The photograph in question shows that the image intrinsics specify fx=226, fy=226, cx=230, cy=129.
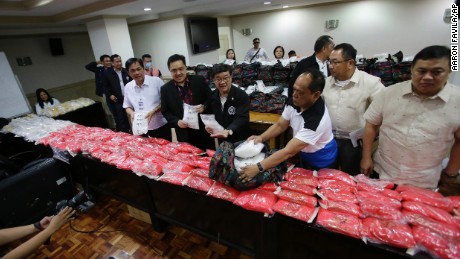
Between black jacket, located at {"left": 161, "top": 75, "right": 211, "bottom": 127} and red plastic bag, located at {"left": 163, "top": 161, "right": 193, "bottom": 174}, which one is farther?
black jacket, located at {"left": 161, "top": 75, "right": 211, "bottom": 127}

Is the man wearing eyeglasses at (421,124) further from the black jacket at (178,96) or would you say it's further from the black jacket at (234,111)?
the black jacket at (178,96)

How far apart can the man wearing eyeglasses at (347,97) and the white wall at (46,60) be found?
7555 millimetres

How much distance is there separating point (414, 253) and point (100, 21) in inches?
226

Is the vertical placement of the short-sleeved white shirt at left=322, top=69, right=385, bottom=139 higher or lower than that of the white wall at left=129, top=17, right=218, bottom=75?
lower

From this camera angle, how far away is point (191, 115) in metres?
2.14

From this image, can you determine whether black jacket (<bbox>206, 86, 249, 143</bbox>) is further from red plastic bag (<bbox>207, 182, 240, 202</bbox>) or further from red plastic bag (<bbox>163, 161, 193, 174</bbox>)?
red plastic bag (<bbox>207, 182, 240, 202</bbox>)

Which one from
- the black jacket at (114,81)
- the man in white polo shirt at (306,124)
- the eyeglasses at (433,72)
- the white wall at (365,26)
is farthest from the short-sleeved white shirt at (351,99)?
the white wall at (365,26)

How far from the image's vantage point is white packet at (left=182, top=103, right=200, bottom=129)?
2135 millimetres

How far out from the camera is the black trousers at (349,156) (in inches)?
72.0

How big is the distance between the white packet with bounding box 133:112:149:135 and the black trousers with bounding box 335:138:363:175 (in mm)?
1829

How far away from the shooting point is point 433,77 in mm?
1157

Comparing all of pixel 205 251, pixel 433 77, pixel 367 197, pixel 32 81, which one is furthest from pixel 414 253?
pixel 32 81

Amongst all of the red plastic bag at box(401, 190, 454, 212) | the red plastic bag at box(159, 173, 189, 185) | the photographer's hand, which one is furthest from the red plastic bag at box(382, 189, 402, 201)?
the photographer's hand

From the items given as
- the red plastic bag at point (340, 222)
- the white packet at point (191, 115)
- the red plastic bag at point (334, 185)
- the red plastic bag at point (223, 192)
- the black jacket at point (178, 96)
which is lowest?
the red plastic bag at point (340, 222)
